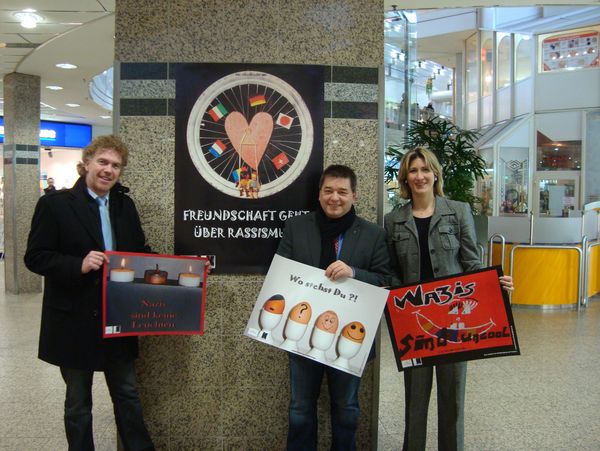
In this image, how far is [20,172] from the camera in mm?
8664

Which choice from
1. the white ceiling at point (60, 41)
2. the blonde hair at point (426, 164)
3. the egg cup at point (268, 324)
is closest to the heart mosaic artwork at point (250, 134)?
the blonde hair at point (426, 164)

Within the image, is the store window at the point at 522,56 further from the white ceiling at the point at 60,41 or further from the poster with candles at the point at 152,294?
the poster with candles at the point at 152,294

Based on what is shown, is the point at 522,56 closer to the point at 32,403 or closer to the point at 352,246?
the point at 352,246

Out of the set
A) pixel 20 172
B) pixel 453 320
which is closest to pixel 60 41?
pixel 20 172

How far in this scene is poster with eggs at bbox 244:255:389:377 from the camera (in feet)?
7.93

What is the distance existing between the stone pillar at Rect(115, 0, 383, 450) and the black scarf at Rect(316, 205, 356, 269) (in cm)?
43

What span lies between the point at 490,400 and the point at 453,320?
187cm

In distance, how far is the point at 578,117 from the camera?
13680 millimetres

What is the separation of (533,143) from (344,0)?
12.9 meters

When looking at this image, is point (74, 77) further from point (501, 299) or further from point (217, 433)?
point (501, 299)

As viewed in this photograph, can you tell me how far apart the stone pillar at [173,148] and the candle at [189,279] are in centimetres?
36

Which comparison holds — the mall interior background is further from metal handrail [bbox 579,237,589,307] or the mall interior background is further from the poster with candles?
metal handrail [bbox 579,237,589,307]

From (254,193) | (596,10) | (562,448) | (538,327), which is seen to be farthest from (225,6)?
(596,10)

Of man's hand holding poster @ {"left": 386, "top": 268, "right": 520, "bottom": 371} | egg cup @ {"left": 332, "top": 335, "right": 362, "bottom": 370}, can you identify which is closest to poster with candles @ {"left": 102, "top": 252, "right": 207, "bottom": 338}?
egg cup @ {"left": 332, "top": 335, "right": 362, "bottom": 370}
